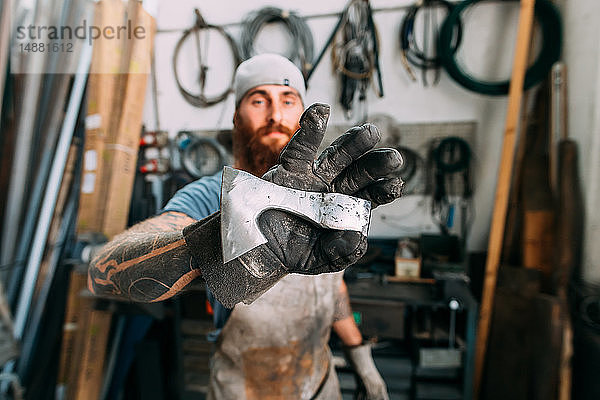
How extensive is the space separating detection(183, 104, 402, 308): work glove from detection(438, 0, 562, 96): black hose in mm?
1976

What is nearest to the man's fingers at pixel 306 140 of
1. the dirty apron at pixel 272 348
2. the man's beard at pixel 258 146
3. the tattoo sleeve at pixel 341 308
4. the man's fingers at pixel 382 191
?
the man's fingers at pixel 382 191

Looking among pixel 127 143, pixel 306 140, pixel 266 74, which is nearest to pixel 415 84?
pixel 266 74

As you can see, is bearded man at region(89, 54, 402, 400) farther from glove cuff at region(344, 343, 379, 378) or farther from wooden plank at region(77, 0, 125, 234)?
wooden plank at region(77, 0, 125, 234)

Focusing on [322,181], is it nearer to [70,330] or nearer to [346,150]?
[346,150]

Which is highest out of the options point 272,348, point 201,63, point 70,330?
point 201,63

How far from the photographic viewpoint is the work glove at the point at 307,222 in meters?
0.50

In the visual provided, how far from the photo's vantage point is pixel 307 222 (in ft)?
1.73

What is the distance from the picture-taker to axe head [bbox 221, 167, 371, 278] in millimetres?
472

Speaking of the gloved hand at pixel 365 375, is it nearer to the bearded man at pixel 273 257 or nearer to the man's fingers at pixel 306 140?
the bearded man at pixel 273 257

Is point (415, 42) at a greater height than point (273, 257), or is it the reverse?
point (415, 42)

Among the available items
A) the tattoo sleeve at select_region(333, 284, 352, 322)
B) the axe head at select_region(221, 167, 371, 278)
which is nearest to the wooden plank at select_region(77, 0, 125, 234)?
the tattoo sleeve at select_region(333, 284, 352, 322)

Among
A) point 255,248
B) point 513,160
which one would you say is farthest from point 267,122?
point 513,160

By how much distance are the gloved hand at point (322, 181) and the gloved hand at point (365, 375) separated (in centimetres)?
91

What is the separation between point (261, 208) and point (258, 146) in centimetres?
56
